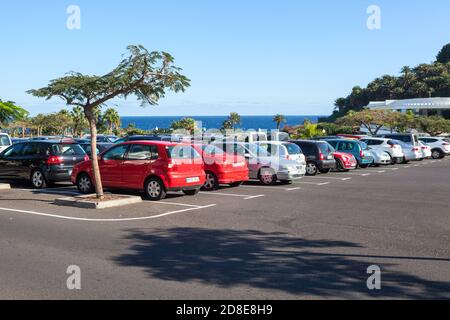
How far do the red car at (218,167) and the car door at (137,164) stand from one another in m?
2.08

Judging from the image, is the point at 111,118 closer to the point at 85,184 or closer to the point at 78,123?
the point at 78,123

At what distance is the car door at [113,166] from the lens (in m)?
13.7

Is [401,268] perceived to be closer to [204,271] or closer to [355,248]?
[355,248]

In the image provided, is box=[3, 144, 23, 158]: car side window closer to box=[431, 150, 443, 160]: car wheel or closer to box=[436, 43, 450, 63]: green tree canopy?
box=[431, 150, 443, 160]: car wheel

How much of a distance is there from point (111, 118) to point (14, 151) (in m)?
51.8

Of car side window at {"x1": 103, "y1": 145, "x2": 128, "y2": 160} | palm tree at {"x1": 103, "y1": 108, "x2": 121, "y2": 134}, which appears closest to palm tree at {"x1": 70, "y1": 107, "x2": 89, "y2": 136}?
palm tree at {"x1": 103, "y1": 108, "x2": 121, "y2": 134}

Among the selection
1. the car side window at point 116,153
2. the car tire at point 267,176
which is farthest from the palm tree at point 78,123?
the car side window at point 116,153

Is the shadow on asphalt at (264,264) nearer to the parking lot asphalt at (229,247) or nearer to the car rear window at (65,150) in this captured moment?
the parking lot asphalt at (229,247)

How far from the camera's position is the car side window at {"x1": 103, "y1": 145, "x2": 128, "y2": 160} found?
1375 centimetres

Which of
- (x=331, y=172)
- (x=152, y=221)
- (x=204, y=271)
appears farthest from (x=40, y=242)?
(x=331, y=172)

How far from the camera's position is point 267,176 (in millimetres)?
17156

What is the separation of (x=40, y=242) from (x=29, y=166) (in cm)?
822

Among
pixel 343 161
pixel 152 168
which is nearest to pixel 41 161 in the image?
pixel 152 168
